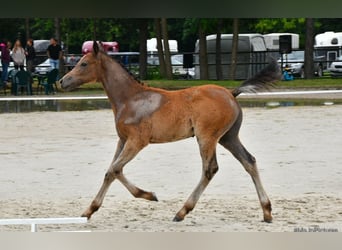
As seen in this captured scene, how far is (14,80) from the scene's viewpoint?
886 inches

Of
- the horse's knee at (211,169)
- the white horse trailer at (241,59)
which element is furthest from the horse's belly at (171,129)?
the white horse trailer at (241,59)

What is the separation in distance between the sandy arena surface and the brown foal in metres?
0.45

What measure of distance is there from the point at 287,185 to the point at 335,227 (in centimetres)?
280

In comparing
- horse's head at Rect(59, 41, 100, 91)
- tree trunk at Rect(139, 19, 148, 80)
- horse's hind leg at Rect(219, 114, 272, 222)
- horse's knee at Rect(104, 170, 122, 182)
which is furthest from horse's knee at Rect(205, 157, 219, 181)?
tree trunk at Rect(139, 19, 148, 80)

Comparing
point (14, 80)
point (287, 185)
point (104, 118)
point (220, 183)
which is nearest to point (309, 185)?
point (287, 185)

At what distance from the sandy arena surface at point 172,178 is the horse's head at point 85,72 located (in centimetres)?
129

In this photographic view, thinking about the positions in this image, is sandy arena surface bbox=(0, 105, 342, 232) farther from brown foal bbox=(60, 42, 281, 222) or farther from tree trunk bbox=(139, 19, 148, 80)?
tree trunk bbox=(139, 19, 148, 80)

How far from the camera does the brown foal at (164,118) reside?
28.3 feet

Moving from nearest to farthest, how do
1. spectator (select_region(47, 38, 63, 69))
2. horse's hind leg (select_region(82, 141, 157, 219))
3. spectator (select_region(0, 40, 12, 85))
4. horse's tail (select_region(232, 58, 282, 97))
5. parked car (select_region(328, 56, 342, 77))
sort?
horse's hind leg (select_region(82, 141, 157, 219)), horse's tail (select_region(232, 58, 282, 97)), spectator (select_region(47, 38, 63, 69)), spectator (select_region(0, 40, 12, 85)), parked car (select_region(328, 56, 342, 77))

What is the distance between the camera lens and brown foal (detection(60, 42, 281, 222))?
8.62 meters

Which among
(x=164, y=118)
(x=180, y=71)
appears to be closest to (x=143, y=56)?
(x=180, y=71)

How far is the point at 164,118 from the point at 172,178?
10.7ft

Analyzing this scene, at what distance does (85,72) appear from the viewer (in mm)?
→ 8867
